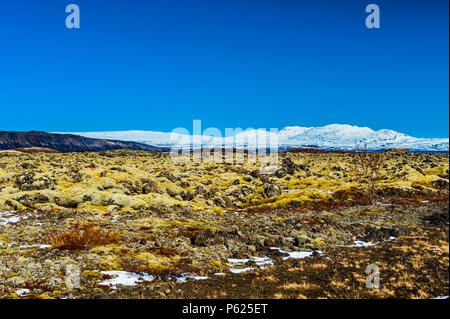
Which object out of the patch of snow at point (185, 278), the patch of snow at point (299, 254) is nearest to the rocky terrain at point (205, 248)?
the patch of snow at point (185, 278)

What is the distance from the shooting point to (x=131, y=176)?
226ft

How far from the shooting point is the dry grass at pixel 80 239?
2538cm

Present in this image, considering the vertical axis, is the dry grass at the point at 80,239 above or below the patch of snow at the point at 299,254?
above

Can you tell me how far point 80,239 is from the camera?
88.8ft

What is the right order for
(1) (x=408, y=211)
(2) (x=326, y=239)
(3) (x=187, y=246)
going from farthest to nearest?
1. (1) (x=408, y=211)
2. (2) (x=326, y=239)
3. (3) (x=187, y=246)

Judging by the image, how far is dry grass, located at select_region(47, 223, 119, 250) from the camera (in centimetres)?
2538

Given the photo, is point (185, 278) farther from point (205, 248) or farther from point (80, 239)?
point (80, 239)

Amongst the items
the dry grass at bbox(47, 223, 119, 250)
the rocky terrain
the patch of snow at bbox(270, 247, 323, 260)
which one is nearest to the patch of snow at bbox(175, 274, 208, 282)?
the rocky terrain

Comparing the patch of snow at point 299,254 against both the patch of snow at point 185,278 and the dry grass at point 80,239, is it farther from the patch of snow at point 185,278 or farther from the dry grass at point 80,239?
the dry grass at point 80,239

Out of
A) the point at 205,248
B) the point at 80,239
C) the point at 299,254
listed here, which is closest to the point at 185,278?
the point at 205,248

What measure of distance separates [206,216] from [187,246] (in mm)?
19642

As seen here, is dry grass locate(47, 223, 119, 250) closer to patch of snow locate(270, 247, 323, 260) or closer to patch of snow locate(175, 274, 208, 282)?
patch of snow locate(175, 274, 208, 282)

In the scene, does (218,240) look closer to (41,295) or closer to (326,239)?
(326,239)
